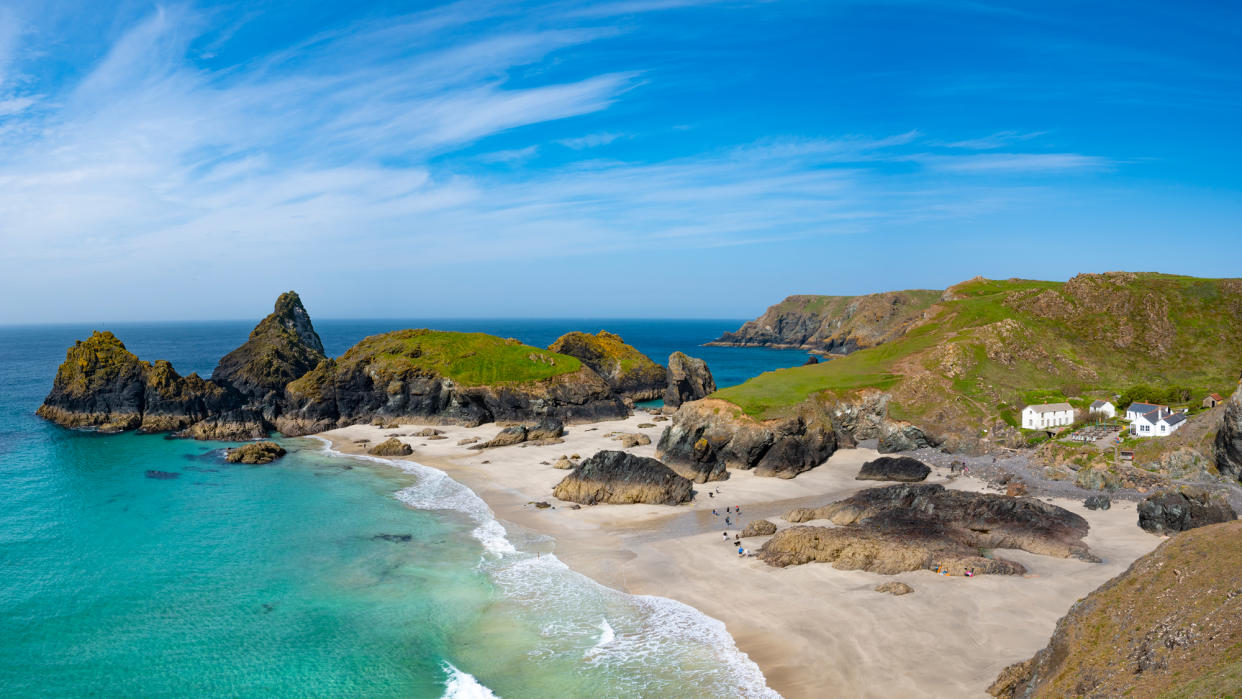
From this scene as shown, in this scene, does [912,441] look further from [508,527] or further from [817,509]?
[508,527]

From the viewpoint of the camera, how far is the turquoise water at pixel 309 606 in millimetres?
24734

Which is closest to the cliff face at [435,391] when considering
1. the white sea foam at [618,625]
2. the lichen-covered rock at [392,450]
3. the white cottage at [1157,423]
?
the lichen-covered rock at [392,450]

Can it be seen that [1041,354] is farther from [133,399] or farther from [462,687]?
[133,399]

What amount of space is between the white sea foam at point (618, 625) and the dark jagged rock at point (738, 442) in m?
21.7

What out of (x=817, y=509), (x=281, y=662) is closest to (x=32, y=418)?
(x=281, y=662)

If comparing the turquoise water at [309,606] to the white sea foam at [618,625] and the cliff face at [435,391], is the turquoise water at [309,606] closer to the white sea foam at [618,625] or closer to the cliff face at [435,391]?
the white sea foam at [618,625]

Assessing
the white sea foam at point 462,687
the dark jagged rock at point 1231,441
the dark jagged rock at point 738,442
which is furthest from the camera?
the dark jagged rock at point 738,442

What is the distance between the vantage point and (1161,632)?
15.7 m

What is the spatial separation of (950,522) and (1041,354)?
50.2 meters

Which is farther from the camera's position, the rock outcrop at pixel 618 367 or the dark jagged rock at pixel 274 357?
the rock outcrop at pixel 618 367

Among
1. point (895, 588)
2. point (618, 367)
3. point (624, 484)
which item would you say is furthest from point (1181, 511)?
point (618, 367)

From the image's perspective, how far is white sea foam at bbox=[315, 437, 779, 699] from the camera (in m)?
25.0

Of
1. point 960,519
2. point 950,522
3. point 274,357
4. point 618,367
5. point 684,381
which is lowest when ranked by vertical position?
point 950,522

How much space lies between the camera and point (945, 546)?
3594 centimetres
